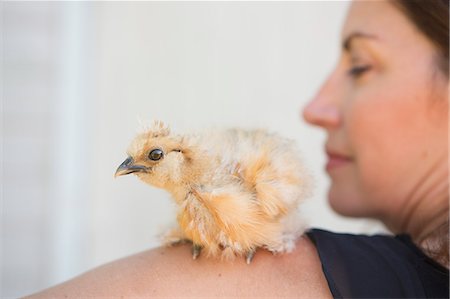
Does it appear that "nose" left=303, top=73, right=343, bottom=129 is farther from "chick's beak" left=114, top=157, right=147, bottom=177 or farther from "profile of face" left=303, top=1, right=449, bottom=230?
"chick's beak" left=114, top=157, right=147, bottom=177

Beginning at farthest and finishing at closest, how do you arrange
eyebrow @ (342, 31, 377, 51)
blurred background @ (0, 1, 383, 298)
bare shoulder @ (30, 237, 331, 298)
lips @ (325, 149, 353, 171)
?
1. blurred background @ (0, 1, 383, 298)
2. lips @ (325, 149, 353, 171)
3. eyebrow @ (342, 31, 377, 51)
4. bare shoulder @ (30, 237, 331, 298)

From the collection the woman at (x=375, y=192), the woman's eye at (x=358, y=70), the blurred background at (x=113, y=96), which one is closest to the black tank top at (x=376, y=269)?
the woman at (x=375, y=192)

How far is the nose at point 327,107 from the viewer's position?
1.14 metres

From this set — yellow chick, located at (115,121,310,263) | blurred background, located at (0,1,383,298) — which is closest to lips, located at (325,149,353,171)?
yellow chick, located at (115,121,310,263)

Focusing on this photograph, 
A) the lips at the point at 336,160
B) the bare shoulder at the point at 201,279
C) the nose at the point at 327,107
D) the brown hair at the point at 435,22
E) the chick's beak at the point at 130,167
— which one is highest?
the brown hair at the point at 435,22

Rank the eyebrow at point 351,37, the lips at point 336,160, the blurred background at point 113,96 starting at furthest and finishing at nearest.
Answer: the blurred background at point 113,96 → the lips at point 336,160 → the eyebrow at point 351,37

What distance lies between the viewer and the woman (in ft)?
3.06

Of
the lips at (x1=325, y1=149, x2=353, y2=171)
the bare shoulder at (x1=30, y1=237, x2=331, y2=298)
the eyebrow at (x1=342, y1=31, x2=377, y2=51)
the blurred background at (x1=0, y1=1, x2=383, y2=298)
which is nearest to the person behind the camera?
the bare shoulder at (x1=30, y1=237, x2=331, y2=298)

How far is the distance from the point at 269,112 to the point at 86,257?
1.12 m

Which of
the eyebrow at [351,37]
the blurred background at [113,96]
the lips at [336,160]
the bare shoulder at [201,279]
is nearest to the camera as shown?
the bare shoulder at [201,279]

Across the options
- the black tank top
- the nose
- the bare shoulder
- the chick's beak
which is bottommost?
the bare shoulder

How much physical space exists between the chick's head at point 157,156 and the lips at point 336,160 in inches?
13.9

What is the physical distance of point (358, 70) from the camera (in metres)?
1.09

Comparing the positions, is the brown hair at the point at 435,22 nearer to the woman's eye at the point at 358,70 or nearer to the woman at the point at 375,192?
the woman at the point at 375,192
